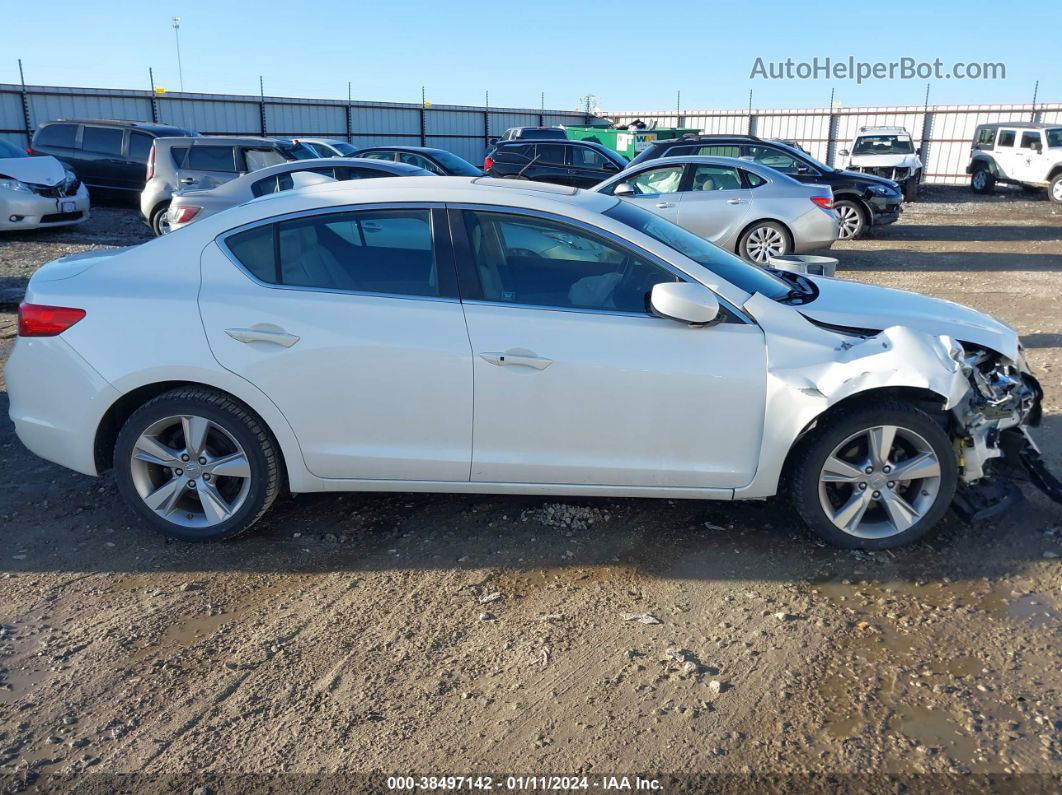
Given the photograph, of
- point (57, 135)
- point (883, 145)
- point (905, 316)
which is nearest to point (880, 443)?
point (905, 316)

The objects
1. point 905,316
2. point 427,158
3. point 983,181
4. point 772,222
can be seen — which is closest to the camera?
point 905,316

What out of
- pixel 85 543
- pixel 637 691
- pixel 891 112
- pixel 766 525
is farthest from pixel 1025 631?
pixel 891 112

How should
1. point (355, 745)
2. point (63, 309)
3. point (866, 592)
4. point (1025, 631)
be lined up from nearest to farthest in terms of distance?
point (355, 745) < point (1025, 631) < point (866, 592) < point (63, 309)

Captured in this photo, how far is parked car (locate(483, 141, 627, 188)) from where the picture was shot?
55.5 ft

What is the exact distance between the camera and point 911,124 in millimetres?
28984

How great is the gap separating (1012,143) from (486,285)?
2441 centimetres

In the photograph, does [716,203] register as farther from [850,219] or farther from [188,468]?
[188,468]

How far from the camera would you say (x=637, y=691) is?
3055mm

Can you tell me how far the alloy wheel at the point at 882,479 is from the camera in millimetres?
3850

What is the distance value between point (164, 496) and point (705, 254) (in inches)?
113

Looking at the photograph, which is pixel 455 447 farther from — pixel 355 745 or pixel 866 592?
pixel 866 592

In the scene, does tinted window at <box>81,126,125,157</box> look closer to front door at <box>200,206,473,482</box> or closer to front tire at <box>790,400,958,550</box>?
front door at <box>200,206,473,482</box>

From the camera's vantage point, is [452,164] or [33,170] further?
[452,164]

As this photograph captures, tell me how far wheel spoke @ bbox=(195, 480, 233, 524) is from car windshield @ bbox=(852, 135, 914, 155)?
22.9m
